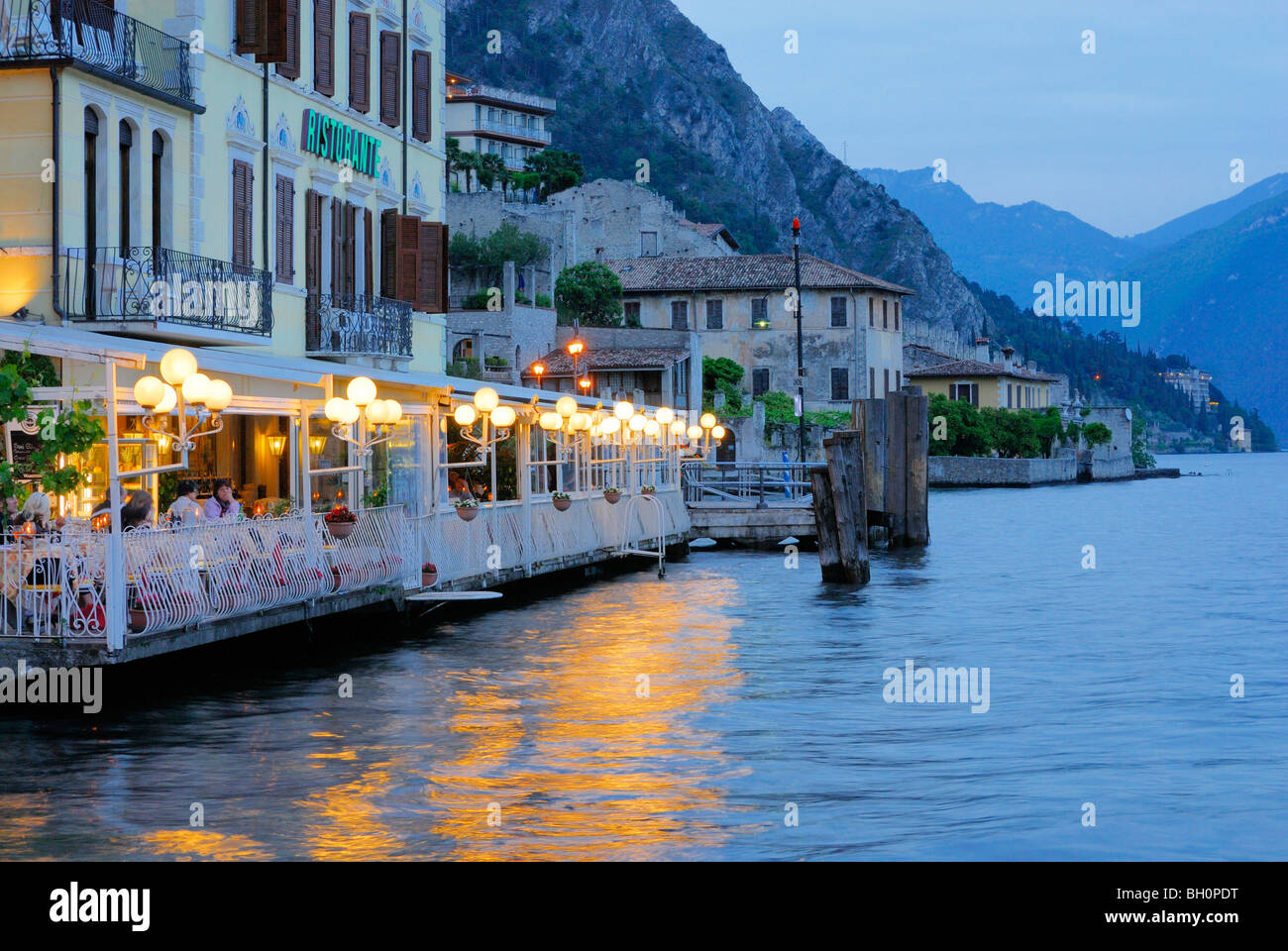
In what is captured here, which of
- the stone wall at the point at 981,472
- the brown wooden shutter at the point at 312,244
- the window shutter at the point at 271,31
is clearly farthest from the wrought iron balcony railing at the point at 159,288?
the stone wall at the point at 981,472

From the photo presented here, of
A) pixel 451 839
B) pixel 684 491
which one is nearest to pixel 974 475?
pixel 684 491

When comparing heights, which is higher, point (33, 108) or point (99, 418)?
point (33, 108)

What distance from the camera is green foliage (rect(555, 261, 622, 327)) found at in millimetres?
87562

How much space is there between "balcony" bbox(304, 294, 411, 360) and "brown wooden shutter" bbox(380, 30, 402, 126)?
365 centimetres

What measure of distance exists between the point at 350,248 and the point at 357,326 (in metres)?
1.66

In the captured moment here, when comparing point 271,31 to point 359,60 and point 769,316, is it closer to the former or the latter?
point 359,60

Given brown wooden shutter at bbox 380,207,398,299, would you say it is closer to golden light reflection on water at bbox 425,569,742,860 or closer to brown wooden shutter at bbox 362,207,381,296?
brown wooden shutter at bbox 362,207,381,296

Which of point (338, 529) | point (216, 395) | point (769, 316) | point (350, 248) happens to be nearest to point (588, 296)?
point (769, 316)

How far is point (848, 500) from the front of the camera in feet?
103

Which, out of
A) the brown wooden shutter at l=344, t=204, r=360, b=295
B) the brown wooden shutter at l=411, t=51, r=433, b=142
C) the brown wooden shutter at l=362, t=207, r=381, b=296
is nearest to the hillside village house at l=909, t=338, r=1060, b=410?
the brown wooden shutter at l=411, t=51, r=433, b=142

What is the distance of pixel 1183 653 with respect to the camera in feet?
81.6

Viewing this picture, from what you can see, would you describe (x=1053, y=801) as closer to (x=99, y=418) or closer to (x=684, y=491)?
(x=99, y=418)

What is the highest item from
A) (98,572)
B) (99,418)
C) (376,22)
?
(376,22)
